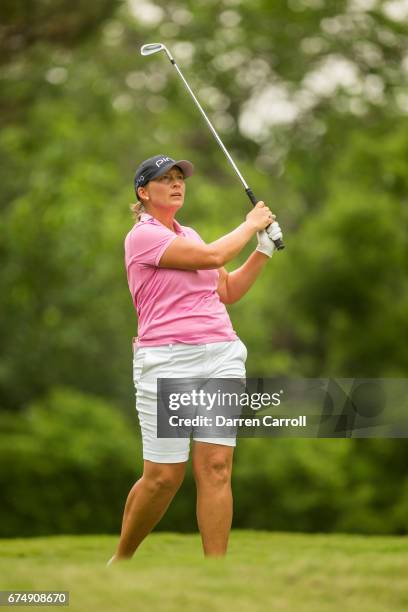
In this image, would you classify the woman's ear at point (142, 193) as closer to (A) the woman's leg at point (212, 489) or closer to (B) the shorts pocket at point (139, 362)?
(B) the shorts pocket at point (139, 362)

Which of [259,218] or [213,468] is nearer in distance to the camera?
[213,468]

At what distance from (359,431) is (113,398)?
15.0 meters

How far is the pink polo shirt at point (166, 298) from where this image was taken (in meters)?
5.33

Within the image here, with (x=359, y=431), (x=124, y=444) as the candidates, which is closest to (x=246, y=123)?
(x=124, y=444)

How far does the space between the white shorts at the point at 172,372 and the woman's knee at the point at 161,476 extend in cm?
3

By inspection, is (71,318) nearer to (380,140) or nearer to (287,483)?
(287,483)

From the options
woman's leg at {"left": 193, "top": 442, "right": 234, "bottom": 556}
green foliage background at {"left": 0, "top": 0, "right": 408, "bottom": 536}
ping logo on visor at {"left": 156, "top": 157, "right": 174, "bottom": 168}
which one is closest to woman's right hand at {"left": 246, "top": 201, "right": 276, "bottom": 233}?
ping logo on visor at {"left": 156, "top": 157, "right": 174, "bottom": 168}

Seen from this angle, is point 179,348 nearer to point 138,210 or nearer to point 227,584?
point 138,210

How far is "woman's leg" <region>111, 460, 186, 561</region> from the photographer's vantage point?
5328 mm

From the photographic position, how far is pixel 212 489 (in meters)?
5.31

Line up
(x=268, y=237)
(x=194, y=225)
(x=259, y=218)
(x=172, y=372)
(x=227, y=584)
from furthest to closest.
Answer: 1. (x=194, y=225)
2. (x=268, y=237)
3. (x=259, y=218)
4. (x=172, y=372)
5. (x=227, y=584)

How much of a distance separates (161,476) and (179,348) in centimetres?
56

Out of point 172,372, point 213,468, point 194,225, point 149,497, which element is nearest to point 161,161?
point 172,372

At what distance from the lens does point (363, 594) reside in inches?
175
